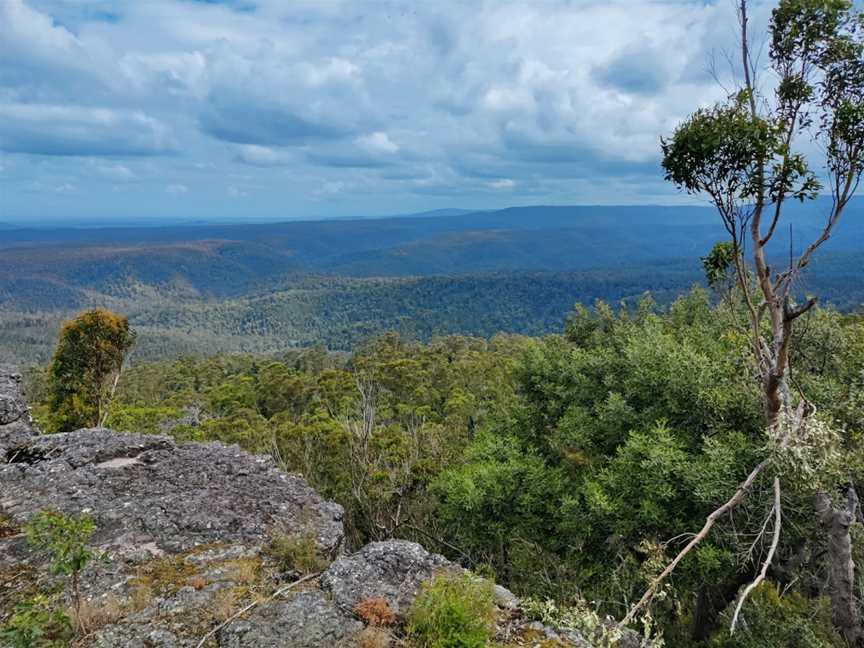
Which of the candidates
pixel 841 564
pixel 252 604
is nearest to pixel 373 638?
pixel 252 604

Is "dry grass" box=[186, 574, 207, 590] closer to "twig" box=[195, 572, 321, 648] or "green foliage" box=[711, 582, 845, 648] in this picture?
"twig" box=[195, 572, 321, 648]

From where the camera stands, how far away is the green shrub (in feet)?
17.5

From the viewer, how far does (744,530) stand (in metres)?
9.24

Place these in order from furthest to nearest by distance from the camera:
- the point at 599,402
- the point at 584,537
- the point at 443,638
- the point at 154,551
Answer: the point at 599,402, the point at 584,537, the point at 154,551, the point at 443,638

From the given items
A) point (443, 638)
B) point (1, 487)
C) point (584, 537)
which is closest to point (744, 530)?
point (584, 537)

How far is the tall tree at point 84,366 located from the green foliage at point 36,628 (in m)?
23.6

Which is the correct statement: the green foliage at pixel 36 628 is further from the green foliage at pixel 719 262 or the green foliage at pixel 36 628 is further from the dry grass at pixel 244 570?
the green foliage at pixel 719 262

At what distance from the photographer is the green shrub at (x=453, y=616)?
5.32m

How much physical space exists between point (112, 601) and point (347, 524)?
14114 millimetres

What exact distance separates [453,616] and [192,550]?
165 inches

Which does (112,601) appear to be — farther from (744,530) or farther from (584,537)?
(744,530)

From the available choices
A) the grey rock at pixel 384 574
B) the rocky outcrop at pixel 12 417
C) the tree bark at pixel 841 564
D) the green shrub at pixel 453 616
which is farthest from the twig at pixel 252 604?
the tree bark at pixel 841 564

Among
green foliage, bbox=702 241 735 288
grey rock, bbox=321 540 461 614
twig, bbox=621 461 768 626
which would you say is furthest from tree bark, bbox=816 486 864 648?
grey rock, bbox=321 540 461 614

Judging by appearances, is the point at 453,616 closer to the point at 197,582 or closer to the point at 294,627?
the point at 294,627
